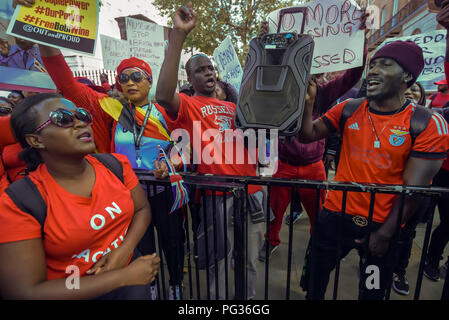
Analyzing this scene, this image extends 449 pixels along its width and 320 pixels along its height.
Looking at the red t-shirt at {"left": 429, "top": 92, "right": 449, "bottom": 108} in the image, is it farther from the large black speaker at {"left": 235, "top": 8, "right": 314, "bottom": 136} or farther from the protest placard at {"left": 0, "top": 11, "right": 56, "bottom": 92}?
the protest placard at {"left": 0, "top": 11, "right": 56, "bottom": 92}

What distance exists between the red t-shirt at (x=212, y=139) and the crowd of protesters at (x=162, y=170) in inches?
0.4

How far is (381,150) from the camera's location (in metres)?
1.71

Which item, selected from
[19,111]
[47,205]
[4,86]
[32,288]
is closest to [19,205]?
[47,205]

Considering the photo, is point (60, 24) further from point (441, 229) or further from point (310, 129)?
point (441, 229)

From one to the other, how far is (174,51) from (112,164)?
2.99 feet

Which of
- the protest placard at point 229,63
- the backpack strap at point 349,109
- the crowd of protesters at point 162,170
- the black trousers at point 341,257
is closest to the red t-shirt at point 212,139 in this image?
the crowd of protesters at point 162,170

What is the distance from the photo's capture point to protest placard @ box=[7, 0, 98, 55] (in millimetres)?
1623

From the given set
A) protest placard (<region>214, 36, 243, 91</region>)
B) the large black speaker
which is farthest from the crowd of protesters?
protest placard (<region>214, 36, 243, 91</region>)

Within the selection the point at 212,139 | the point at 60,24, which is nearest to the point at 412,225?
the point at 212,139

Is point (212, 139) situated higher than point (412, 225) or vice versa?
point (212, 139)

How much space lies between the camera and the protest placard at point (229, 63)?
13.1ft

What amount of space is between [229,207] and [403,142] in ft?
4.39

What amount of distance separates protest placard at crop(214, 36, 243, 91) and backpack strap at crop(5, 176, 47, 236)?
3.30m

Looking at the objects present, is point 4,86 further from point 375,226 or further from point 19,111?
point 375,226
